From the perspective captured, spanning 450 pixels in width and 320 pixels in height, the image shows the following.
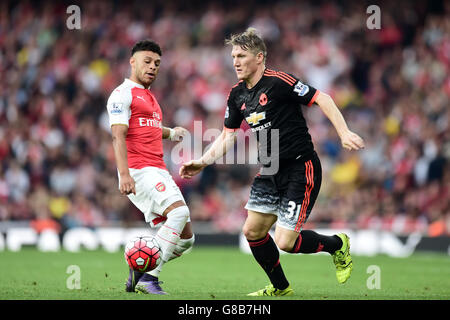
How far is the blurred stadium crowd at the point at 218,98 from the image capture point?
15406mm

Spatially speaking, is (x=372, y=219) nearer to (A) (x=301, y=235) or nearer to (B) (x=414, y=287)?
(B) (x=414, y=287)

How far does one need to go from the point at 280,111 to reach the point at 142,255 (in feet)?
6.25

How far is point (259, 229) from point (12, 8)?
51.0ft

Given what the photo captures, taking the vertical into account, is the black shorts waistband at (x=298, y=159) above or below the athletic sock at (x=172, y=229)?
above

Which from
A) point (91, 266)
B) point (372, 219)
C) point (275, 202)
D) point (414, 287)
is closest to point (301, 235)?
point (275, 202)

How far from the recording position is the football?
685cm

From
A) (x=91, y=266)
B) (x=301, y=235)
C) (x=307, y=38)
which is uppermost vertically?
(x=307, y=38)

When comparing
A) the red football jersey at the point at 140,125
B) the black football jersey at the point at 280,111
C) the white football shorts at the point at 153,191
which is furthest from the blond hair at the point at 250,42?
the white football shorts at the point at 153,191

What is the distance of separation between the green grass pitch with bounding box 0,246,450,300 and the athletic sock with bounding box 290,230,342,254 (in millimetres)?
454

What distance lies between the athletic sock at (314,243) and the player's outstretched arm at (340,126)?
1.15 metres

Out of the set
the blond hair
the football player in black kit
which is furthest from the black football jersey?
the blond hair

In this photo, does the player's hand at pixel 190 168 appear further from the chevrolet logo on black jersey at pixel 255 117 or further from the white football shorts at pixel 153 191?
the chevrolet logo on black jersey at pixel 255 117

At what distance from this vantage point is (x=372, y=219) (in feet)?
49.2

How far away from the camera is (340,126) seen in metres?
6.61
